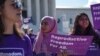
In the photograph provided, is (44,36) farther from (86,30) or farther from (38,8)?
(38,8)

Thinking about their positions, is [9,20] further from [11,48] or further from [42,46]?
[42,46]

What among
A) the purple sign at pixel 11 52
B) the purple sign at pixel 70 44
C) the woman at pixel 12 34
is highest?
the woman at pixel 12 34

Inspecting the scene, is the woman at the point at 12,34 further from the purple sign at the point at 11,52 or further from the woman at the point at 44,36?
the woman at the point at 44,36

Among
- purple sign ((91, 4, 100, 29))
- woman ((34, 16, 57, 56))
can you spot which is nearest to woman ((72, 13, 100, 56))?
woman ((34, 16, 57, 56))

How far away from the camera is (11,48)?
9.13 ft

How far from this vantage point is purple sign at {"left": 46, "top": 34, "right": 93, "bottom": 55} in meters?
4.36

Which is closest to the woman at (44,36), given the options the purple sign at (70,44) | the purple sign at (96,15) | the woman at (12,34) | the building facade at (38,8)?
the purple sign at (70,44)

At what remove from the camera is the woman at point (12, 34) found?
278 centimetres

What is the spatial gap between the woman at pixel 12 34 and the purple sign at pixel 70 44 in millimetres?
1562

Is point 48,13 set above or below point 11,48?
below

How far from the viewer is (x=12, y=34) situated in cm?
279

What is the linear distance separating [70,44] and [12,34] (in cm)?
166

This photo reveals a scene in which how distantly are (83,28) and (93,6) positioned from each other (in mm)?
1204

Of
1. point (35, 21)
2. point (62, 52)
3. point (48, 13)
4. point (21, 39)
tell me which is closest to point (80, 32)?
point (62, 52)
